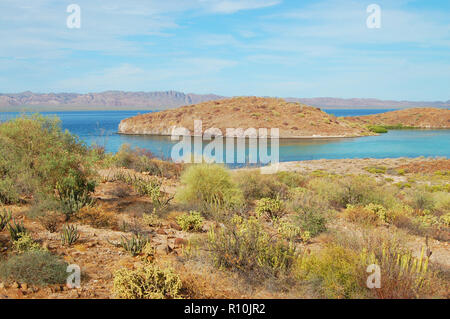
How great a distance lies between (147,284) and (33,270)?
1.68m

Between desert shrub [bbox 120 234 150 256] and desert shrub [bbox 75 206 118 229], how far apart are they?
1416mm

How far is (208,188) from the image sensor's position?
10305 millimetres

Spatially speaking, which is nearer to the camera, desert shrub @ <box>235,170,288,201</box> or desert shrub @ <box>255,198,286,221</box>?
desert shrub @ <box>255,198,286,221</box>

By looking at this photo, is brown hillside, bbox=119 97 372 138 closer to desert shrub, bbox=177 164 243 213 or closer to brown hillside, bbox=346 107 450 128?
brown hillside, bbox=346 107 450 128

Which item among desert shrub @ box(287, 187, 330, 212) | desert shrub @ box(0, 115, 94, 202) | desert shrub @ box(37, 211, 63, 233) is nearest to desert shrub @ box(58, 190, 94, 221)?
desert shrub @ box(0, 115, 94, 202)

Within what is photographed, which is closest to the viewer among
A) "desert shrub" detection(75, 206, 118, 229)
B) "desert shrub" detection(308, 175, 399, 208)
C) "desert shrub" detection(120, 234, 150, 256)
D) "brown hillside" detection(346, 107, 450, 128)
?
"desert shrub" detection(120, 234, 150, 256)

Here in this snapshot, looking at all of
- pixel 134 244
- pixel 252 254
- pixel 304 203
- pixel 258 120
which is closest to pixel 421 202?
pixel 304 203

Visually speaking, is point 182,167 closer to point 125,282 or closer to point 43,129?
point 43,129

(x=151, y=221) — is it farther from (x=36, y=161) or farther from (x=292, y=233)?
(x=292, y=233)

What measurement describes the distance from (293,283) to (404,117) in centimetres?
9052

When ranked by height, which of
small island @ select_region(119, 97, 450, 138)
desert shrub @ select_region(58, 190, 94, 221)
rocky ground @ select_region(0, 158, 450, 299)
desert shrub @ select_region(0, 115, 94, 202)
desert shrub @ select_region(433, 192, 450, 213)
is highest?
small island @ select_region(119, 97, 450, 138)

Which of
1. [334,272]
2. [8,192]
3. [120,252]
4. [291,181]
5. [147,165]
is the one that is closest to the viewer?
[334,272]

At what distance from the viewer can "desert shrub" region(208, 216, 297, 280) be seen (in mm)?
5250
